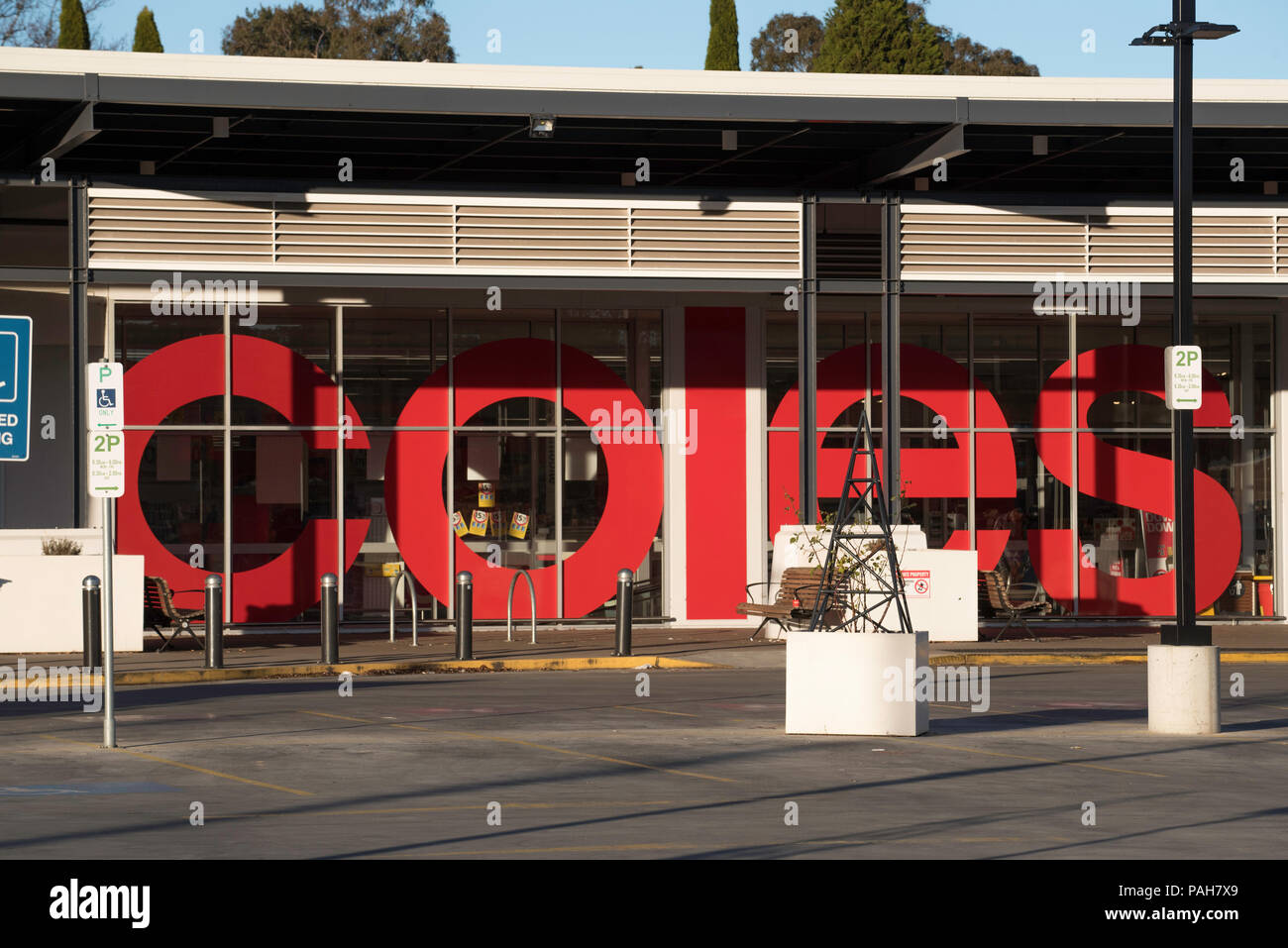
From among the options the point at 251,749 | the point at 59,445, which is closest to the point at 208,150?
the point at 59,445

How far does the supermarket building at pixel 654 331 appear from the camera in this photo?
21.3 m

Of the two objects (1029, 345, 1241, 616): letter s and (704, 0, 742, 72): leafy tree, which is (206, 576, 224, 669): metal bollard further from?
(704, 0, 742, 72): leafy tree

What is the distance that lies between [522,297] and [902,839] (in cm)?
1615

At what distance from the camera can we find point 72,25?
143 ft

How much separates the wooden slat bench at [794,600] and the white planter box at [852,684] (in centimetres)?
739

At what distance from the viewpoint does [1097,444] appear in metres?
25.7

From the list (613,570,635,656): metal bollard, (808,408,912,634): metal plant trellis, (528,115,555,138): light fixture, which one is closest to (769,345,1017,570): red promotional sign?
(613,570,635,656): metal bollard

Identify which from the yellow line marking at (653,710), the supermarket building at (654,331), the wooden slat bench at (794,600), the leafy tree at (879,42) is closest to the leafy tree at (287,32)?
the leafy tree at (879,42)

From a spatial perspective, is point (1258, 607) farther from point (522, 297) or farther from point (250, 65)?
point (250, 65)

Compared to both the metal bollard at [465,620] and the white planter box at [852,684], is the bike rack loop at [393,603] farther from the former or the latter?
the white planter box at [852,684]

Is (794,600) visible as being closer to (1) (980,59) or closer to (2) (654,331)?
→ (2) (654,331)

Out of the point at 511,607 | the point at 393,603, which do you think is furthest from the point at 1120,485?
the point at 393,603

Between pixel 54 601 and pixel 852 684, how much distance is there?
1090cm

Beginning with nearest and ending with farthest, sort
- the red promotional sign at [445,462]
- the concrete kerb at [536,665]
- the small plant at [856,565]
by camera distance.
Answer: the small plant at [856,565]
the concrete kerb at [536,665]
the red promotional sign at [445,462]
